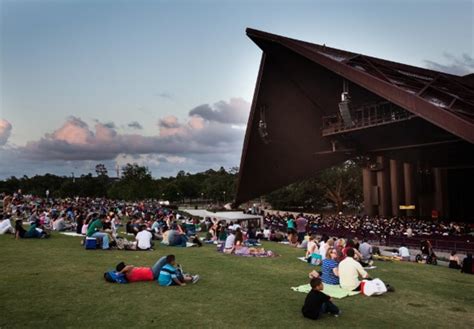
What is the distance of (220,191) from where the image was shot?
88.2 metres

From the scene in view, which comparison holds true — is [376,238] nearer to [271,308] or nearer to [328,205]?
[271,308]

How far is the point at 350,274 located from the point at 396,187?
129 ft

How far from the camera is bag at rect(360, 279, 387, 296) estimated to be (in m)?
8.43

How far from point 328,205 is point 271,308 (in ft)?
244

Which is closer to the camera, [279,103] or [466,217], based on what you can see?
[279,103]

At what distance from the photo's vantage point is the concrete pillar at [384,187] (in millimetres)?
45906

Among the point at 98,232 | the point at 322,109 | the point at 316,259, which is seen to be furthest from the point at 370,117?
the point at 98,232

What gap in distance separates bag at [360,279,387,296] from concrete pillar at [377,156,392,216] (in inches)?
1562

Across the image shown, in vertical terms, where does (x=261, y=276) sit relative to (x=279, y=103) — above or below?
below

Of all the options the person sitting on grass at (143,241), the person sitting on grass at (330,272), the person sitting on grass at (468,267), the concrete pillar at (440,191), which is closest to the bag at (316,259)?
the person sitting on grass at (330,272)

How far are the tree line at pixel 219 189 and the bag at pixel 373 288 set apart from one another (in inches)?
1830

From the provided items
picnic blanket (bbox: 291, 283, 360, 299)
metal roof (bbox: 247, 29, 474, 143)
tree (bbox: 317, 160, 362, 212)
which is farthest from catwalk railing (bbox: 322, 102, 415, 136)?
tree (bbox: 317, 160, 362, 212)

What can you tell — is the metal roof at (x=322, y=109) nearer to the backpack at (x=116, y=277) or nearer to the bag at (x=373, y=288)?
the bag at (x=373, y=288)

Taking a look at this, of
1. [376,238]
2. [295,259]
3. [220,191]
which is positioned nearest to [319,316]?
[295,259]
